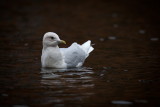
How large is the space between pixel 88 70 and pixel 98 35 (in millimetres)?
5953

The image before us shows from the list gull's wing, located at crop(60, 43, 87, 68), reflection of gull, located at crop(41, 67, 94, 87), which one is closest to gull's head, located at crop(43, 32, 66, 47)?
gull's wing, located at crop(60, 43, 87, 68)

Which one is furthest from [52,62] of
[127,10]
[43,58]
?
[127,10]

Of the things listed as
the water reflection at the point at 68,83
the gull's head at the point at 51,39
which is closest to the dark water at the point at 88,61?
the water reflection at the point at 68,83

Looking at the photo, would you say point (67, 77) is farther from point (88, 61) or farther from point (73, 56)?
point (88, 61)

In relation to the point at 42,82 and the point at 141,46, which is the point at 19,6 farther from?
the point at 42,82

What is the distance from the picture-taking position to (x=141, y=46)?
12445 mm

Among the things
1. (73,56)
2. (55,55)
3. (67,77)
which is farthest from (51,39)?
(67,77)

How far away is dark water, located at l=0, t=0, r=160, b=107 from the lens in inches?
274

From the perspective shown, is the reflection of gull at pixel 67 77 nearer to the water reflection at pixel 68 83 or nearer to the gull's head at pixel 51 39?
the water reflection at pixel 68 83

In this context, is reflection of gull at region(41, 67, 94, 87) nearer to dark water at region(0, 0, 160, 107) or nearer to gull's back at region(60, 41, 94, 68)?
dark water at region(0, 0, 160, 107)

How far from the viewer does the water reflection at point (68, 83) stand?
709 centimetres

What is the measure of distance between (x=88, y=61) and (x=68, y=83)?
8.38 ft

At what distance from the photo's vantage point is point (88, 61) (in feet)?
34.3

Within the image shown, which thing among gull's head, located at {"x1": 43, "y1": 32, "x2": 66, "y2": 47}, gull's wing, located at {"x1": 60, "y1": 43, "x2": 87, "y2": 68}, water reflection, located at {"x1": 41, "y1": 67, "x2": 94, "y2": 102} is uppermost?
gull's head, located at {"x1": 43, "y1": 32, "x2": 66, "y2": 47}
